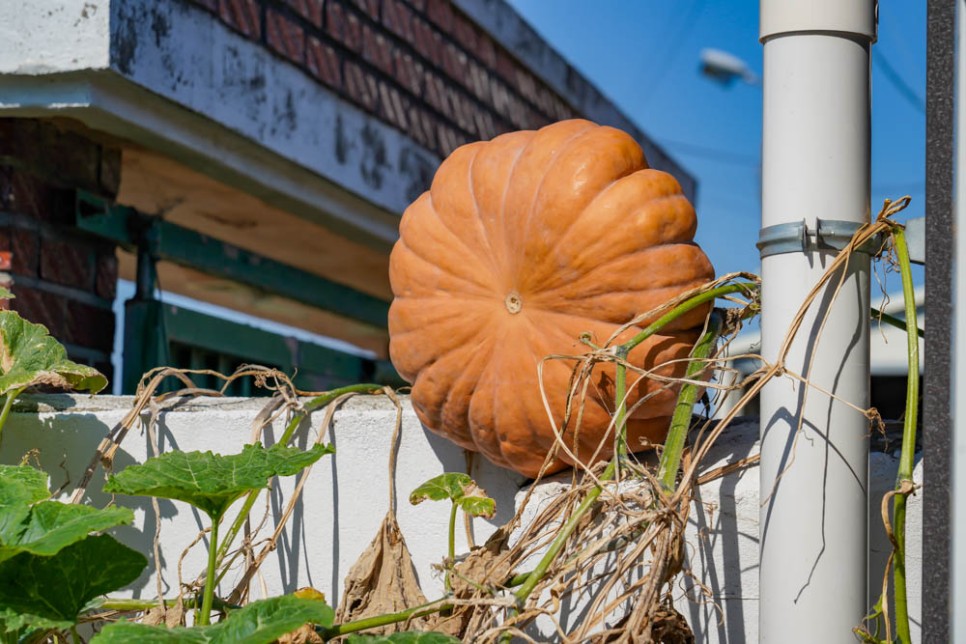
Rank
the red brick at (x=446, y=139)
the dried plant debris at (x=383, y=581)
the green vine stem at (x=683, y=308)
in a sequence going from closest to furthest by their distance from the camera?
the green vine stem at (x=683, y=308) < the dried plant debris at (x=383, y=581) < the red brick at (x=446, y=139)

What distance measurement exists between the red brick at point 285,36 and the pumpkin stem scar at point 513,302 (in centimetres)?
193

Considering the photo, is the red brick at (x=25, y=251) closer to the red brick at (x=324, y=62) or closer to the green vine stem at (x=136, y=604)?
the red brick at (x=324, y=62)

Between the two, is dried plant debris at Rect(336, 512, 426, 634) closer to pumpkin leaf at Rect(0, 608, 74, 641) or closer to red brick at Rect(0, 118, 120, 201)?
pumpkin leaf at Rect(0, 608, 74, 641)

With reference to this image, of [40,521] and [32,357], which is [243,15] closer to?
[32,357]

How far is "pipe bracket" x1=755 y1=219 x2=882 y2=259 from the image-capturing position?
152 cm

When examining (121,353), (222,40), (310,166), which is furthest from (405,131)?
(121,353)

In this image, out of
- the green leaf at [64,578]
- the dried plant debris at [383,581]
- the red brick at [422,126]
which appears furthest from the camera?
the red brick at [422,126]

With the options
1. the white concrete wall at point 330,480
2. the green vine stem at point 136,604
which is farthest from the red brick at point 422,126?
the green vine stem at point 136,604

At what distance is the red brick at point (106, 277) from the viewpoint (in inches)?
126

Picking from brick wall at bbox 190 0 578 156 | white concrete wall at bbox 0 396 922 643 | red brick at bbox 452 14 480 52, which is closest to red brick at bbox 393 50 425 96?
brick wall at bbox 190 0 578 156

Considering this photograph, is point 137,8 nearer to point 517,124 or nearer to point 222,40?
point 222,40

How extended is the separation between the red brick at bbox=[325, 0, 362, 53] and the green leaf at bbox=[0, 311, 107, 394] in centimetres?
208

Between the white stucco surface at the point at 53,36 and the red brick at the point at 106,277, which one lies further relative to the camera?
the red brick at the point at 106,277

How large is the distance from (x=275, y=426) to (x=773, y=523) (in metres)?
0.98
